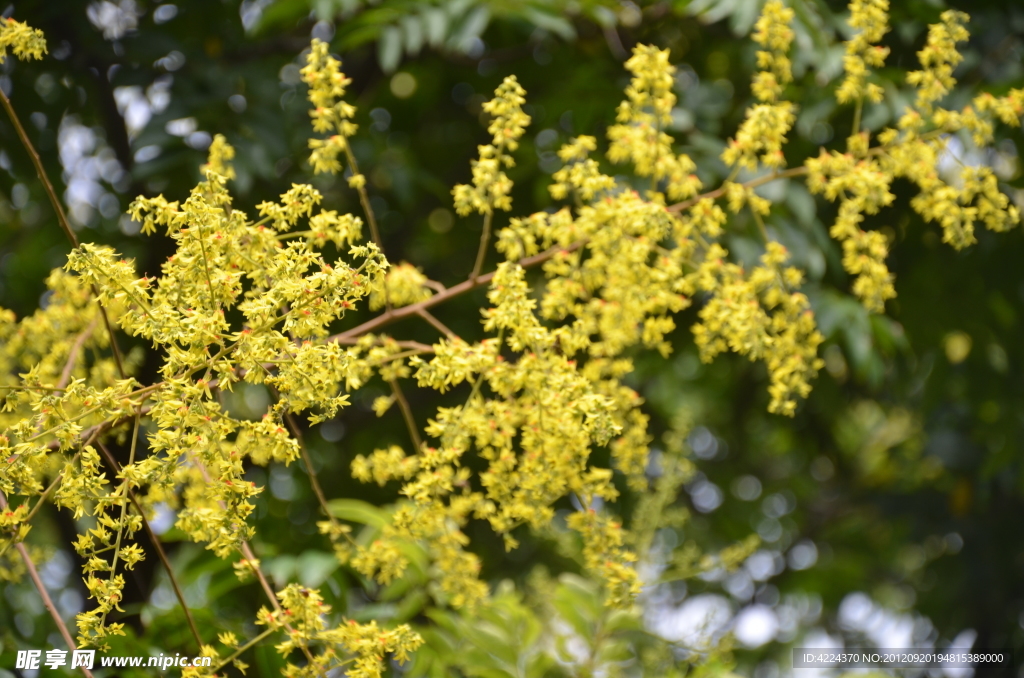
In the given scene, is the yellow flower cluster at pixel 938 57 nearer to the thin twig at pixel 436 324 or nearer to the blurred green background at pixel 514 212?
the blurred green background at pixel 514 212

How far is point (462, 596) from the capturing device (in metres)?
1.75

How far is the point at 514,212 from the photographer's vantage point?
3201 mm

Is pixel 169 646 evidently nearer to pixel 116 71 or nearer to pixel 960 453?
pixel 116 71

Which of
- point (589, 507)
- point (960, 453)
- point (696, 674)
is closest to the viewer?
point (589, 507)

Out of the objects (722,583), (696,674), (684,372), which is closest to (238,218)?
(696,674)

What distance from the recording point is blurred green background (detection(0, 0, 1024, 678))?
2.40 meters

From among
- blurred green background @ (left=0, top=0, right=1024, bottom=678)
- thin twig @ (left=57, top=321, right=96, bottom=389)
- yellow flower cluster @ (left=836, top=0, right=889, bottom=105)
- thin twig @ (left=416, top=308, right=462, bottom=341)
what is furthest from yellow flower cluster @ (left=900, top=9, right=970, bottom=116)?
thin twig @ (left=57, top=321, right=96, bottom=389)

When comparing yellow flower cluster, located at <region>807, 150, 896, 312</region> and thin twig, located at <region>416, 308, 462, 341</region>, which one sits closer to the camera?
thin twig, located at <region>416, 308, 462, 341</region>

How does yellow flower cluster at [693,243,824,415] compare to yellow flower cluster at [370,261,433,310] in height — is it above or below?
Answer: below

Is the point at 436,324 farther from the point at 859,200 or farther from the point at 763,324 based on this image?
the point at 859,200

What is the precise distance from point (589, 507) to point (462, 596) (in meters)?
0.37

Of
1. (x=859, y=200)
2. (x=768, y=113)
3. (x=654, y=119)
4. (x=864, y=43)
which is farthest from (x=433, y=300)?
(x=864, y=43)

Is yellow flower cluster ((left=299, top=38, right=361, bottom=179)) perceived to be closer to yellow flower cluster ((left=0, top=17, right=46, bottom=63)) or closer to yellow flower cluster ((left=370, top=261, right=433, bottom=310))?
yellow flower cluster ((left=370, top=261, right=433, bottom=310))

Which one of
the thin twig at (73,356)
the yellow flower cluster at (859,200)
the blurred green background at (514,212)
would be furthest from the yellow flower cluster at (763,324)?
the thin twig at (73,356)
